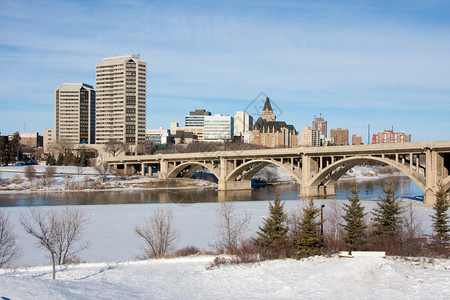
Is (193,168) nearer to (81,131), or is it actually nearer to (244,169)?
(244,169)

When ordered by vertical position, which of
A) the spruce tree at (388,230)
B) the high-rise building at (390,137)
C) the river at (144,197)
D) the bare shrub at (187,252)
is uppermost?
the high-rise building at (390,137)

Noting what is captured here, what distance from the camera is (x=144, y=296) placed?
42.8ft

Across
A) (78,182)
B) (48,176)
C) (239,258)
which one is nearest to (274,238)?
(239,258)

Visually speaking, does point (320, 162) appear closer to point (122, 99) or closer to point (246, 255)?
point (246, 255)

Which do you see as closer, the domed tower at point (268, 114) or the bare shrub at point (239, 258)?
the bare shrub at point (239, 258)

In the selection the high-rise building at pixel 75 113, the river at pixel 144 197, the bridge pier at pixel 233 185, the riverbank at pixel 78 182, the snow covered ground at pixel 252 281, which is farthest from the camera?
the high-rise building at pixel 75 113

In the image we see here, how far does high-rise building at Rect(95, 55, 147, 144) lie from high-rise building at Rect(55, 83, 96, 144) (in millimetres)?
23410

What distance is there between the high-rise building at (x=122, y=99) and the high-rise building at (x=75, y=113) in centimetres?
2341

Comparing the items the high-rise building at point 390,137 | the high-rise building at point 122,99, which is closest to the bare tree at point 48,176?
the high-rise building at point 122,99

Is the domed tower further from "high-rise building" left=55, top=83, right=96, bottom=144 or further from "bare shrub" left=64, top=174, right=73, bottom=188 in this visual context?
"bare shrub" left=64, top=174, right=73, bottom=188

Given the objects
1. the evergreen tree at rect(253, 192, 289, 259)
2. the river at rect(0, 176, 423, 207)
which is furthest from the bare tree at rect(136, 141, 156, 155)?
the evergreen tree at rect(253, 192, 289, 259)

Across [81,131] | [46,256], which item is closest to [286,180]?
[46,256]

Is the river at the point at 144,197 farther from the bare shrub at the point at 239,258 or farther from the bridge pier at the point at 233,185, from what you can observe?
the bare shrub at the point at 239,258

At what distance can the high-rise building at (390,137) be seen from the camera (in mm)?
169375
